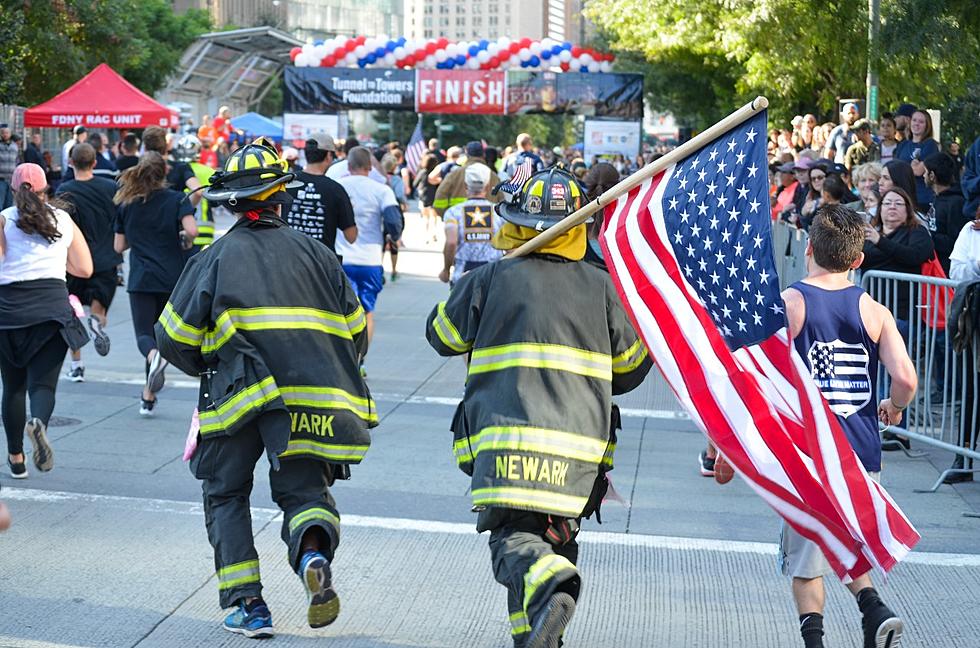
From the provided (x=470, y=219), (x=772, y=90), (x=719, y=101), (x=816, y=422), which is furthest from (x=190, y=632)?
Result: (x=719, y=101)

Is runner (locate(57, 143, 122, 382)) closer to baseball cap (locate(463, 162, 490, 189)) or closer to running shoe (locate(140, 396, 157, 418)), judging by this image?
running shoe (locate(140, 396, 157, 418))

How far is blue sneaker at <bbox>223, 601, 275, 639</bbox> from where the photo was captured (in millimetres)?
5191

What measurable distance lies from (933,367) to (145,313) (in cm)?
523

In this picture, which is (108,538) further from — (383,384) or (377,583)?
(383,384)

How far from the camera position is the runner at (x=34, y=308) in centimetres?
748

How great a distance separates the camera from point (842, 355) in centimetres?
484

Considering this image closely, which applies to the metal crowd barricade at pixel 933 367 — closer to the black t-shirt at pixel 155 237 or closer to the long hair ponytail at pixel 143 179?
the black t-shirt at pixel 155 237

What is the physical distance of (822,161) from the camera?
42.5 ft

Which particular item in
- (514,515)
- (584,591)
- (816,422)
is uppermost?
(816,422)

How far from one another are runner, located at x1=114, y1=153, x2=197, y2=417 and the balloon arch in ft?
76.6

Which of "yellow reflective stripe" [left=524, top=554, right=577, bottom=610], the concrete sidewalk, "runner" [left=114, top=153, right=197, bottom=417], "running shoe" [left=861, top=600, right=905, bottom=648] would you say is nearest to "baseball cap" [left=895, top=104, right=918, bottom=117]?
the concrete sidewalk

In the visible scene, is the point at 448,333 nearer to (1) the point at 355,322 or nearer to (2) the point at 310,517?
(1) the point at 355,322

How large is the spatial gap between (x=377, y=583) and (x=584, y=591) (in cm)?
88

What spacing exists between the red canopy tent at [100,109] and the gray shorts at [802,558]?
19.4 meters
